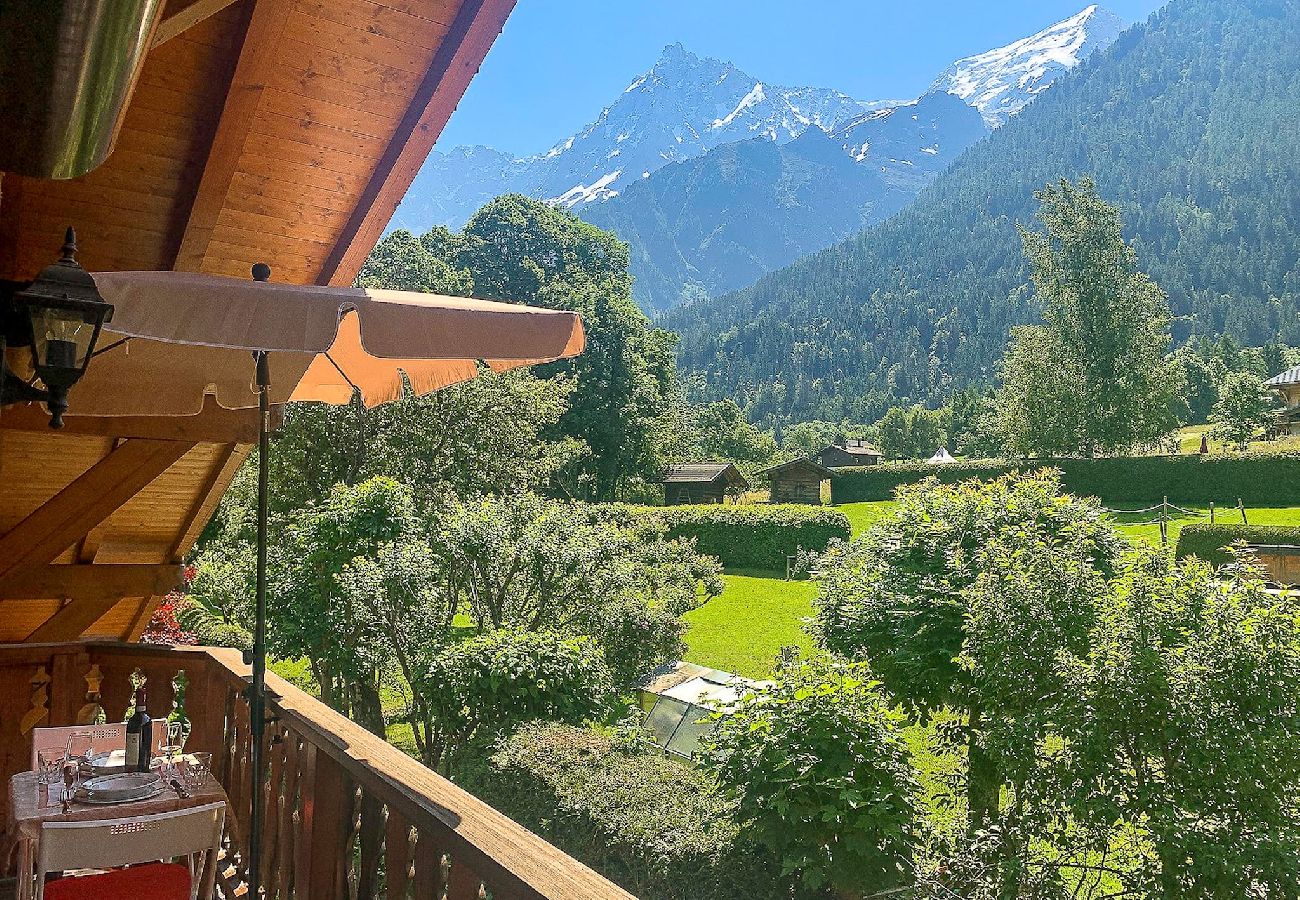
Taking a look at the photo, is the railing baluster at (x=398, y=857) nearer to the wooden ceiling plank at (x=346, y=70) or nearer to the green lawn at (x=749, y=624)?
the wooden ceiling plank at (x=346, y=70)

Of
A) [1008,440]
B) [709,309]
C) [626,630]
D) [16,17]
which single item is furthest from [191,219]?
[709,309]

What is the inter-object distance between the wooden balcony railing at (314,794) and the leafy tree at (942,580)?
184 inches

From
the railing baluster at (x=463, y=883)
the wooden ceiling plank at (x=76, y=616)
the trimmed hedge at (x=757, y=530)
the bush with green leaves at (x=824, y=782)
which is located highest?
the railing baluster at (x=463, y=883)

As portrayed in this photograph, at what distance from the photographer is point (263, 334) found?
243cm

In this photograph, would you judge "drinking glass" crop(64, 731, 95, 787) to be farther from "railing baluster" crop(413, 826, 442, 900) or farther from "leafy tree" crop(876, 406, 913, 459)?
"leafy tree" crop(876, 406, 913, 459)

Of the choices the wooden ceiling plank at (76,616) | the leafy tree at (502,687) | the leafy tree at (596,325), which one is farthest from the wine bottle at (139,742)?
the leafy tree at (596,325)

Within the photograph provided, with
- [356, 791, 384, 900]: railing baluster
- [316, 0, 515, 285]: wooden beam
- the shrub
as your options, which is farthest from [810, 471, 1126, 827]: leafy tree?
[356, 791, 384, 900]: railing baluster

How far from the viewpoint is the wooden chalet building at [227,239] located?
109 centimetres

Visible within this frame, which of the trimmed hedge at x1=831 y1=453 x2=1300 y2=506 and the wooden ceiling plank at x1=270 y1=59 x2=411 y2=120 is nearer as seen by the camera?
the wooden ceiling plank at x1=270 y1=59 x2=411 y2=120

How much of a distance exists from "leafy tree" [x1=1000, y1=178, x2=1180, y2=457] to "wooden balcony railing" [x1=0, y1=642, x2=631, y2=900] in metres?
33.1

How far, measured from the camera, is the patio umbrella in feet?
7.96

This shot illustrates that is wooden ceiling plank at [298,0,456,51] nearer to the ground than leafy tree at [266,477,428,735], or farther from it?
farther from it

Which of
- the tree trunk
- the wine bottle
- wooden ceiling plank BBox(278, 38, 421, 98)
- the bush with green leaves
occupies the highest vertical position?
wooden ceiling plank BBox(278, 38, 421, 98)

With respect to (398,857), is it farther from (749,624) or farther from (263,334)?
(749,624)
